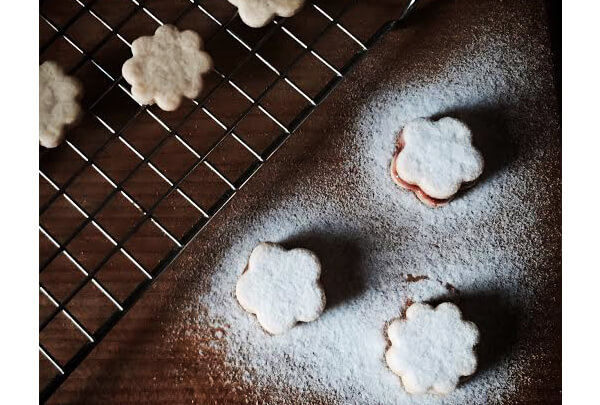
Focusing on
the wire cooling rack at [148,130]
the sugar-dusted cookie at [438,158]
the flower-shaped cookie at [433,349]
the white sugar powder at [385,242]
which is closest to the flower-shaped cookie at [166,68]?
the wire cooling rack at [148,130]

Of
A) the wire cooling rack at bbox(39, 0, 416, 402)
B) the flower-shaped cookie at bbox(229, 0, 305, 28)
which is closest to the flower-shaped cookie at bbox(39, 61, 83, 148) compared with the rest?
the wire cooling rack at bbox(39, 0, 416, 402)

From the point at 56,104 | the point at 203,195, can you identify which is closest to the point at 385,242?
the point at 203,195

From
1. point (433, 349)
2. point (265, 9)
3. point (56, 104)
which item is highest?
point (265, 9)

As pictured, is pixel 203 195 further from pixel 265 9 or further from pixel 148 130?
pixel 265 9

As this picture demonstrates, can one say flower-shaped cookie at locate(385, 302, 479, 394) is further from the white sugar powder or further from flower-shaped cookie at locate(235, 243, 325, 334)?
flower-shaped cookie at locate(235, 243, 325, 334)

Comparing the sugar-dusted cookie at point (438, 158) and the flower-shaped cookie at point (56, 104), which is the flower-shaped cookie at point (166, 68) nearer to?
the flower-shaped cookie at point (56, 104)

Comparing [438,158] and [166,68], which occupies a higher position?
[438,158]

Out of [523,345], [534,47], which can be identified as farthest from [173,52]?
[523,345]
